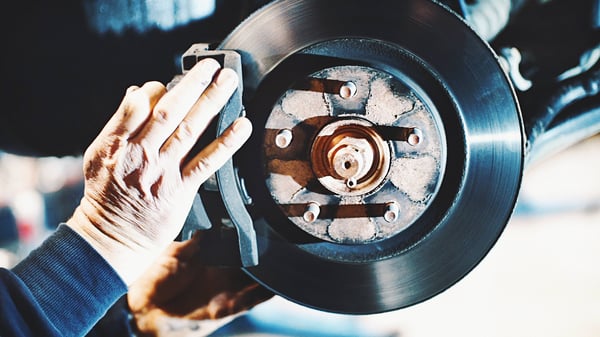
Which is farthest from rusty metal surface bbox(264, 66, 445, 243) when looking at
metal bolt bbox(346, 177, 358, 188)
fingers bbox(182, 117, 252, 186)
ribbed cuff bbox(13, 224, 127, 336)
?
ribbed cuff bbox(13, 224, 127, 336)

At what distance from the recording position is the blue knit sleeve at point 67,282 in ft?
1.50

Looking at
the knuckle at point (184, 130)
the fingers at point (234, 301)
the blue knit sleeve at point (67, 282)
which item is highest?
the knuckle at point (184, 130)

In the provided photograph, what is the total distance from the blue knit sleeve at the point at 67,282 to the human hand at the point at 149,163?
0.01 m

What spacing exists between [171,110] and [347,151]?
20cm

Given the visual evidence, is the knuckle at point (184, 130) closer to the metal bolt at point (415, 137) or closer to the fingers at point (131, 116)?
the fingers at point (131, 116)

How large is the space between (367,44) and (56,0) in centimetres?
53

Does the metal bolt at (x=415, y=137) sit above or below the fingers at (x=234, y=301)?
above

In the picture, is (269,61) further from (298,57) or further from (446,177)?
(446,177)

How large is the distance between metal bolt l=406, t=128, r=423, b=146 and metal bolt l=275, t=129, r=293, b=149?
0.47ft

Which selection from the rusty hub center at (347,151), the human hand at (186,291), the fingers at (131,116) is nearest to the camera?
the fingers at (131,116)

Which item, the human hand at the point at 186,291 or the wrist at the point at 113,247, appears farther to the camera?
the human hand at the point at 186,291

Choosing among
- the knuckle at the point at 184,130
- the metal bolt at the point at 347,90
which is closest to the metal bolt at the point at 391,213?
the metal bolt at the point at 347,90

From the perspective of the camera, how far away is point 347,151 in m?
0.52

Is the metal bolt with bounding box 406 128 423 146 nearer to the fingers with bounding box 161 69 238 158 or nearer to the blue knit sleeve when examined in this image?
the fingers with bounding box 161 69 238 158
